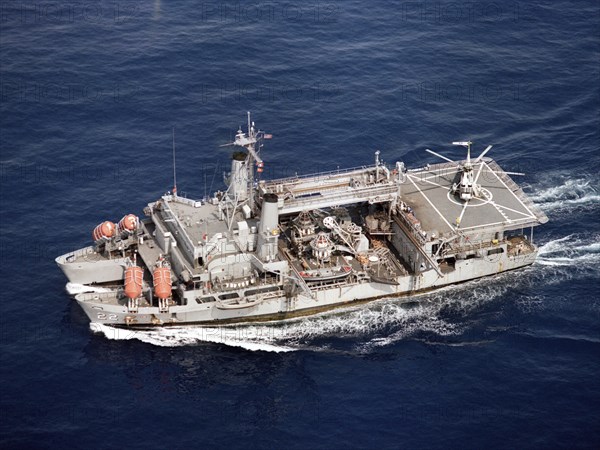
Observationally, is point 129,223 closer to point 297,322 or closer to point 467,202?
point 297,322

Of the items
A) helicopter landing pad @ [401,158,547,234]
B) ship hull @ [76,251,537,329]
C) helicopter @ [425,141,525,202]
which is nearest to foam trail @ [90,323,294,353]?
ship hull @ [76,251,537,329]

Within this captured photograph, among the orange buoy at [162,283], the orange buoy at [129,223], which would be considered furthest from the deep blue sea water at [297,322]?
the orange buoy at [129,223]

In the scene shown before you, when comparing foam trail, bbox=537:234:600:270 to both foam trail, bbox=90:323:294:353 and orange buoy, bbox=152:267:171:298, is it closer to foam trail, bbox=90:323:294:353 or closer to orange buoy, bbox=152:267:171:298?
foam trail, bbox=90:323:294:353

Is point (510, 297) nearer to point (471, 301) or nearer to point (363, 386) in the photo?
point (471, 301)

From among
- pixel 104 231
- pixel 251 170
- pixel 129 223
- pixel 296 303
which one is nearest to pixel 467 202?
pixel 296 303

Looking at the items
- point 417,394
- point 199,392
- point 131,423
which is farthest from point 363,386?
point 131,423
